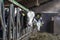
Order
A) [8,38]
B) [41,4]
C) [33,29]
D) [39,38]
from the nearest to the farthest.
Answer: [8,38] → [39,38] → [33,29] → [41,4]

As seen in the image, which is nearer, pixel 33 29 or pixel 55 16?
pixel 33 29

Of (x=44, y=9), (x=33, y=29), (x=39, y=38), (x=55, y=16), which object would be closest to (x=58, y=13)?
(x=55, y=16)

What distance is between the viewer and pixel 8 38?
1665mm

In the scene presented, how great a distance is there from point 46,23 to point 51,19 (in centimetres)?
28

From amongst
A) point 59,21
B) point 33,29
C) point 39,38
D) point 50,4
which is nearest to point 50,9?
point 50,4

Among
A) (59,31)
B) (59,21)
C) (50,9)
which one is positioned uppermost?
(50,9)

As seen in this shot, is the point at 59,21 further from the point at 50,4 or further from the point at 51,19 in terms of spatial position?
the point at 50,4

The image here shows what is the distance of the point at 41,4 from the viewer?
6016 millimetres

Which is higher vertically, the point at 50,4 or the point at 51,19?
the point at 50,4

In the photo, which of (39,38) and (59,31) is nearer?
(39,38)

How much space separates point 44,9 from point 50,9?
24 cm

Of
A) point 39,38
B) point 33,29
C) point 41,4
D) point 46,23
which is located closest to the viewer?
point 39,38

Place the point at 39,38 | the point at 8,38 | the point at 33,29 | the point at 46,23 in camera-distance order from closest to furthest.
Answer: the point at 8,38, the point at 39,38, the point at 33,29, the point at 46,23

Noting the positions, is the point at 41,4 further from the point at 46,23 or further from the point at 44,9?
the point at 46,23
